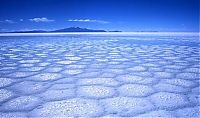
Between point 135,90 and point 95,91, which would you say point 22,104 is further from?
point 135,90

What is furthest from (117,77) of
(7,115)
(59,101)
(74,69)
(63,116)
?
(7,115)

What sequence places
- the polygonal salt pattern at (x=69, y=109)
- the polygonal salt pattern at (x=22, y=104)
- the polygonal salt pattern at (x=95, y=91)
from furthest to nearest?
1. the polygonal salt pattern at (x=95, y=91)
2. the polygonal salt pattern at (x=22, y=104)
3. the polygonal salt pattern at (x=69, y=109)

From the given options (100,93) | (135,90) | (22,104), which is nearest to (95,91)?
(100,93)

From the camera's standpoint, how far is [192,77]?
2.67 m

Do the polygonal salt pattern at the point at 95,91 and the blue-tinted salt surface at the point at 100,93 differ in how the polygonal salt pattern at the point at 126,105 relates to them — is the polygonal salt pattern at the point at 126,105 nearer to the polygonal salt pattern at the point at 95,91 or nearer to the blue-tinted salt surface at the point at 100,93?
the blue-tinted salt surface at the point at 100,93

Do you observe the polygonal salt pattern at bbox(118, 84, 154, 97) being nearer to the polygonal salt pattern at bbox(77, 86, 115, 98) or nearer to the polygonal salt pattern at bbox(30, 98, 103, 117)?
the polygonal salt pattern at bbox(77, 86, 115, 98)

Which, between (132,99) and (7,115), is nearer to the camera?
(7,115)

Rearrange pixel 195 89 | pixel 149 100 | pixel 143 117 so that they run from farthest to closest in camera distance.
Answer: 1. pixel 195 89
2. pixel 149 100
3. pixel 143 117

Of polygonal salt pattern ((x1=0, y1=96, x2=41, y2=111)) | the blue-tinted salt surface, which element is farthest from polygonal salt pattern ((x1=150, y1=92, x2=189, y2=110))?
polygonal salt pattern ((x1=0, y1=96, x2=41, y2=111))

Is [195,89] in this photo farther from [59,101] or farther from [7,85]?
[7,85]

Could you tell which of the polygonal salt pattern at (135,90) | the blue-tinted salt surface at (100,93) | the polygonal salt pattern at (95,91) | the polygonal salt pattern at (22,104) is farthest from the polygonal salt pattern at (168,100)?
the polygonal salt pattern at (22,104)

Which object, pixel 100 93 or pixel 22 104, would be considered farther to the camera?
pixel 100 93

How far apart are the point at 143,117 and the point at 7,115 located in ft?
3.35

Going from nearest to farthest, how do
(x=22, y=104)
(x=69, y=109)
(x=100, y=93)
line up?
(x=69, y=109) → (x=22, y=104) → (x=100, y=93)
